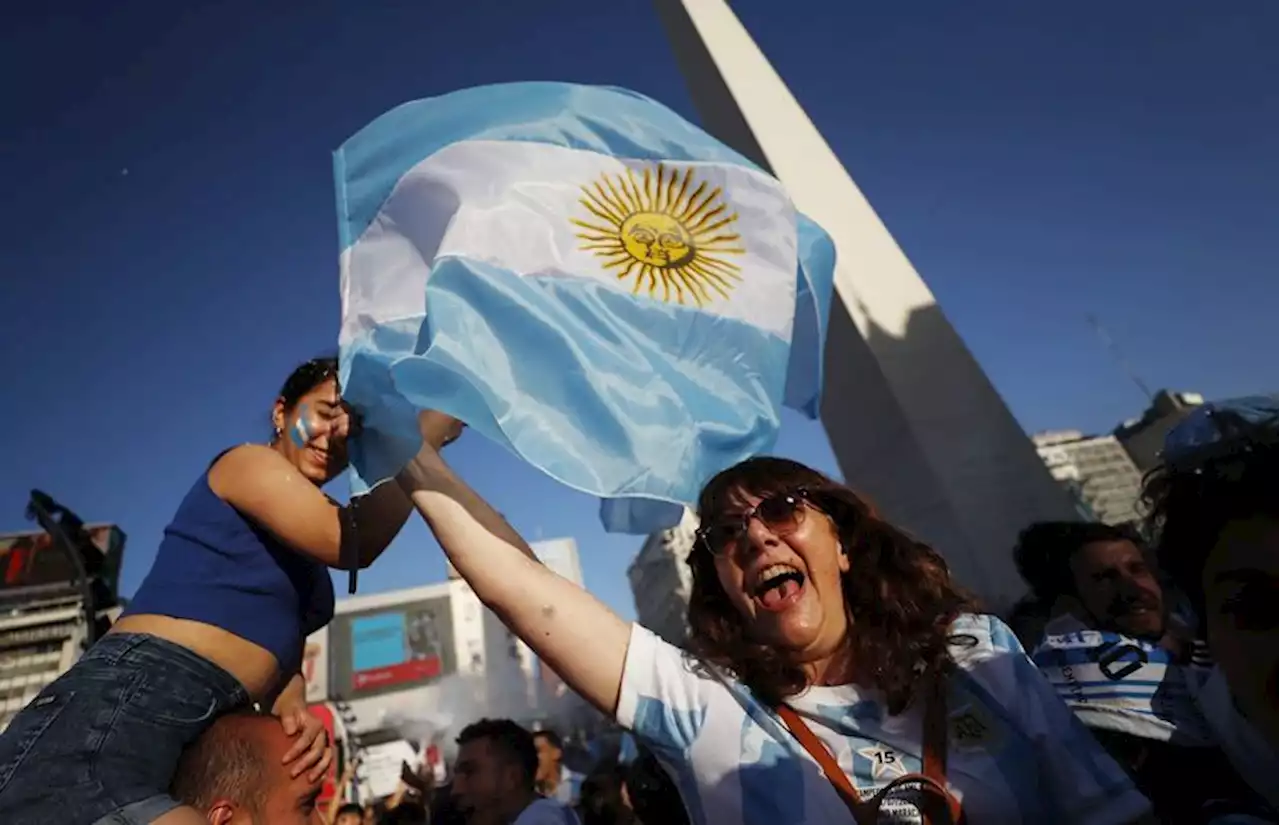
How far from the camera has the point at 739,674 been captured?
120 centimetres

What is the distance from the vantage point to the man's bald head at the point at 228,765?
1162mm

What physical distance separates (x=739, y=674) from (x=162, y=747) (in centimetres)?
99

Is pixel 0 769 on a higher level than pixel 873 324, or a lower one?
lower

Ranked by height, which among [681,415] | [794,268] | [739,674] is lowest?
[739,674]

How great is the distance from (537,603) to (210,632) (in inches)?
25.9

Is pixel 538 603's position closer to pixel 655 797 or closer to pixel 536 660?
pixel 655 797

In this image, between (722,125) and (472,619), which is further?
(472,619)

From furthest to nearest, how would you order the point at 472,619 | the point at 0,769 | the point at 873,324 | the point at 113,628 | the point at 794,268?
the point at 472,619, the point at 873,324, the point at 794,268, the point at 113,628, the point at 0,769

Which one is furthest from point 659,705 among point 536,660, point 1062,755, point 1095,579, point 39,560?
point 536,660

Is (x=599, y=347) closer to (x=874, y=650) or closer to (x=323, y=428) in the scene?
(x=323, y=428)

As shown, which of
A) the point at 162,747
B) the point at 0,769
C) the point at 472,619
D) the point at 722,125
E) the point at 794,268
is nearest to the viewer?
the point at 0,769

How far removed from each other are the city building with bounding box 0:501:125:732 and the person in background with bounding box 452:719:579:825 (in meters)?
2.89

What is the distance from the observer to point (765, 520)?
1.34 metres

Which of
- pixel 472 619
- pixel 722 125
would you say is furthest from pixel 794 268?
pixel 472 619
